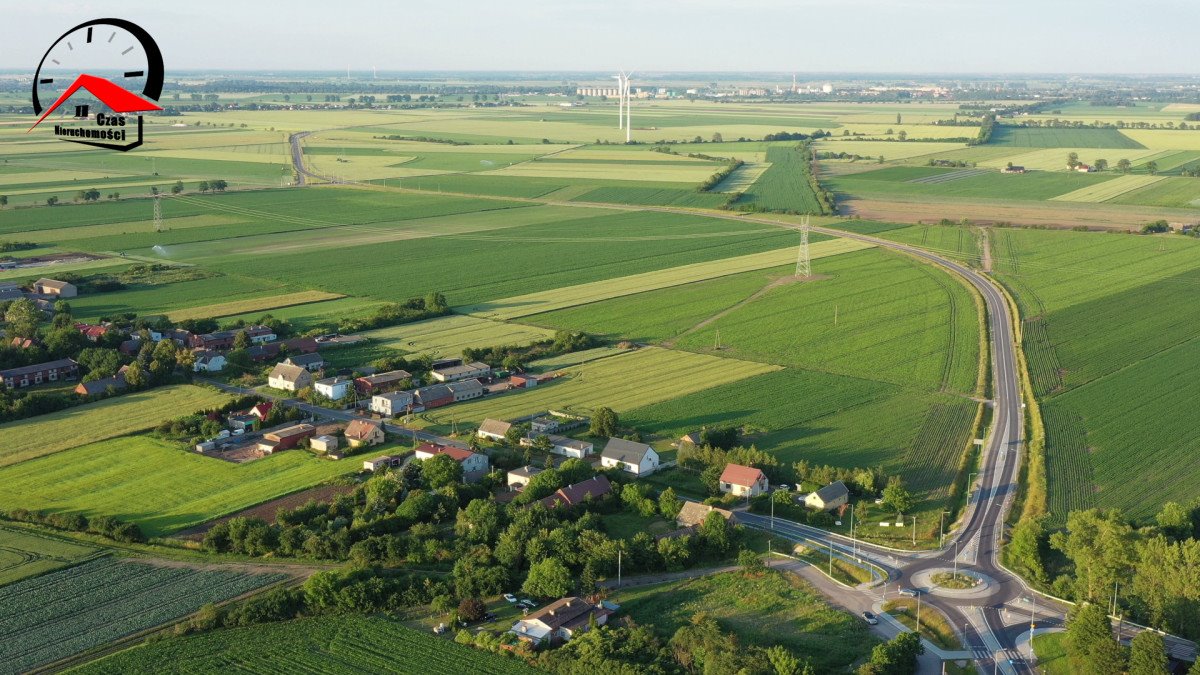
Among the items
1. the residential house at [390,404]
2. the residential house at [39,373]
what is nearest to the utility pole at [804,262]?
the residential house at [390,404]

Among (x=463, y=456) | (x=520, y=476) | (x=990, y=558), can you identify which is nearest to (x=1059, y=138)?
(x=990, y=558)

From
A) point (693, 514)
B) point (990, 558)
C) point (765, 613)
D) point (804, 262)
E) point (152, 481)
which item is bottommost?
point (765, 613)

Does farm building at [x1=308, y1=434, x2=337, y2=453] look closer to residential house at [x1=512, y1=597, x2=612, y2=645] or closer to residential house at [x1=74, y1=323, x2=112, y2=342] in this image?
residential house at [x1=512, y1=597, x2=612, y2=645]

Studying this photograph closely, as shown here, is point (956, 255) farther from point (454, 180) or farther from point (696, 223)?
point (454, 180)

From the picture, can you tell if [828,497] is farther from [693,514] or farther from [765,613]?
[765,613]

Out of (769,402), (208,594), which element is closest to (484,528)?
(208,594)

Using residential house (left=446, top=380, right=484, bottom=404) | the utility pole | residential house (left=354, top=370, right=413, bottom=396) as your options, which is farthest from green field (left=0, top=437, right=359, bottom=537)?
the utility pole

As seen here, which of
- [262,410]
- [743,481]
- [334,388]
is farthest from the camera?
[334,388]
